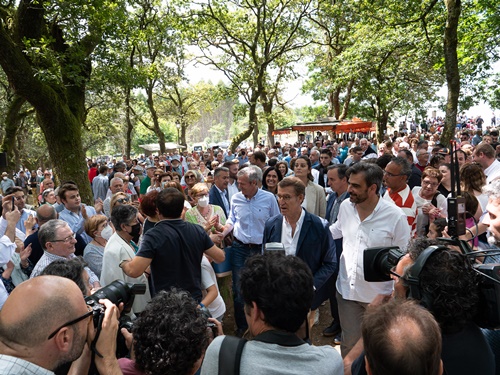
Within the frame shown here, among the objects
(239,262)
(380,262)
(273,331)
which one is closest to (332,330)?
(239,262)

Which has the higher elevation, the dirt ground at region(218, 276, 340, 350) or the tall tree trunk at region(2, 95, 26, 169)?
the tall tree trunk at region(2, 95, 26, 169)

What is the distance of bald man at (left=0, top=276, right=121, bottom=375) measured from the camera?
141 cm

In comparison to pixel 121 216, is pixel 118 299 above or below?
below

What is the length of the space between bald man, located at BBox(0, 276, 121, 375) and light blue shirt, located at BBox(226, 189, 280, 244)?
9.21 feet

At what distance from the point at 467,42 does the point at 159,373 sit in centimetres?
1585

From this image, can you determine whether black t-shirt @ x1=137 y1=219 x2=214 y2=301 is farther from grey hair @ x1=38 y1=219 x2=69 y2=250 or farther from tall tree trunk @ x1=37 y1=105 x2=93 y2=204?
tall tree trunk @ x1=37 y1=105 x2=93 y2=204

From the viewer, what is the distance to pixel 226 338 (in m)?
1.50

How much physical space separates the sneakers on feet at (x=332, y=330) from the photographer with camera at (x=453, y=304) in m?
3.04

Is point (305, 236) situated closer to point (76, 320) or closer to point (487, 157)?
point (76, 320)

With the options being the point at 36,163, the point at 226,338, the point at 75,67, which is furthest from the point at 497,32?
the point at 36,163

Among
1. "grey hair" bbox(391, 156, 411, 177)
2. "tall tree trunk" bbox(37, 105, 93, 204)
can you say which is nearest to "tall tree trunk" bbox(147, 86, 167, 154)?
"tall tree trunk" bbox(37, 105, 93, 204)

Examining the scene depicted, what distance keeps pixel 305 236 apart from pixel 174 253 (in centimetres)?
110

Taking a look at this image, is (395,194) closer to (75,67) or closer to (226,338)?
(226,338)

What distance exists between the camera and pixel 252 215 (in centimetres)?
439
